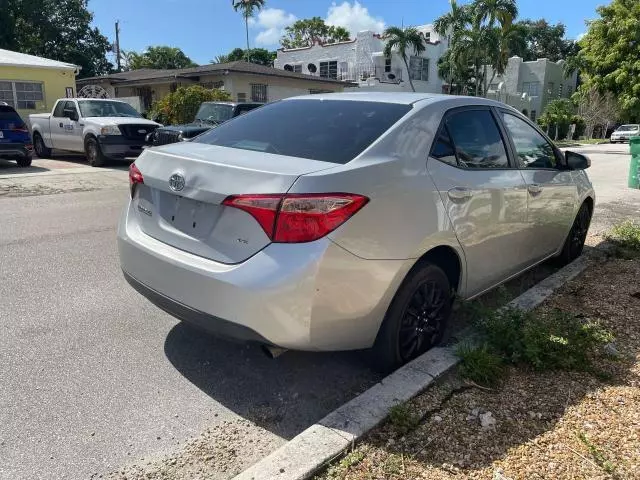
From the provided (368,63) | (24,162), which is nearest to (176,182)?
(24,162)

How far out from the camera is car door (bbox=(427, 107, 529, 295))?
133 inches

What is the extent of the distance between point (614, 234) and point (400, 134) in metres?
4.99

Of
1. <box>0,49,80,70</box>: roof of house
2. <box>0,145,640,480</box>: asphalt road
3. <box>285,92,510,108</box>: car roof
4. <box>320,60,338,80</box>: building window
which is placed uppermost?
<box>320,60,338,80</box>: building window

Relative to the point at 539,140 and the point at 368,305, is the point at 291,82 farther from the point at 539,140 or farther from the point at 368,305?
the point at 368,305

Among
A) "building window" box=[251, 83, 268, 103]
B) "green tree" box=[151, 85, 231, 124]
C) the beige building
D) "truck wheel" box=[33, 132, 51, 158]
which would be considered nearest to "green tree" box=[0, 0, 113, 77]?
the beige building

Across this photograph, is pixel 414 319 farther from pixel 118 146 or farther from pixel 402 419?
pixel 118 146

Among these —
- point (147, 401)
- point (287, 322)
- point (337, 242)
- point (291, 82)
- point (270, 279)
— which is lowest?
point (147, 401)

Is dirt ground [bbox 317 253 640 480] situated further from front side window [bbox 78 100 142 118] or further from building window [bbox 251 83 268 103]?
building window [bbox 251 83 268 103]

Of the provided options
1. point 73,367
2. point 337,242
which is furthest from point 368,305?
point 73,367

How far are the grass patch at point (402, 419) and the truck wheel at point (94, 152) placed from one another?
13.2 metres

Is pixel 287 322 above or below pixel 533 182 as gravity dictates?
below

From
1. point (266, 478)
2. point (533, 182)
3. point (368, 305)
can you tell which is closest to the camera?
point (266, 478)

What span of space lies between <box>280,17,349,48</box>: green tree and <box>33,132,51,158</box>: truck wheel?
4866 centimetres

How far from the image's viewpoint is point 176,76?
92.3ft
